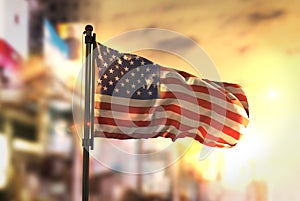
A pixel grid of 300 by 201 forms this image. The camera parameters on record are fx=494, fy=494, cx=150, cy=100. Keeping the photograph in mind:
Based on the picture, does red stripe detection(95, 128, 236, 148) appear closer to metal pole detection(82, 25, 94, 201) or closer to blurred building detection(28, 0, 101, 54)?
metal pole detection(82, 25, 94, 201)

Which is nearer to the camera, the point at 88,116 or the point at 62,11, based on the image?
the point at 88,116

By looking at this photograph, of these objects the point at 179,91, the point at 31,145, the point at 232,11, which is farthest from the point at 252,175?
the point at 31,145

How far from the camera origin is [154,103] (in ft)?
9.18

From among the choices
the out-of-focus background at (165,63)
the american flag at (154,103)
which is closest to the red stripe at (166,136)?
the american flag at (154,103)

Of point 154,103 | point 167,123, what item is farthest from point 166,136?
point 154,103

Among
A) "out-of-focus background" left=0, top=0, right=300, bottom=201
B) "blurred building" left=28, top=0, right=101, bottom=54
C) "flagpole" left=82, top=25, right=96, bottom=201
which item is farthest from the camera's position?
"blurred building" left=28, top=0, right=101, bottom=54

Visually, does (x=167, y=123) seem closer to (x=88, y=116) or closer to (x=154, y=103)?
(x=154, y=103)

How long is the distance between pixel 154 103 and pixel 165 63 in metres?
0.67

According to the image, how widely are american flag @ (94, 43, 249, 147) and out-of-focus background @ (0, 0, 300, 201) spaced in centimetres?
51

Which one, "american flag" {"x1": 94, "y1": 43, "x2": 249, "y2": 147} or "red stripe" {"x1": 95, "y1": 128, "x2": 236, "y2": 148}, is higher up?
"american flag" {"x1": 94, "y1": 43, "x2": 249, "y2": 147}

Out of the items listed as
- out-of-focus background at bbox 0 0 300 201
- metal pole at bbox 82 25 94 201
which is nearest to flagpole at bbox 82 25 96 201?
metal pole at bbox 82 25 94 201

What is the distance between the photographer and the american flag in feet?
9.00

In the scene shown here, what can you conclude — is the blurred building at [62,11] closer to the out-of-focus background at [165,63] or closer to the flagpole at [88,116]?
the out-of-focus background at [165,63]

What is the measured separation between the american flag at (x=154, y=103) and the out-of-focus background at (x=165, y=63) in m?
0.51
